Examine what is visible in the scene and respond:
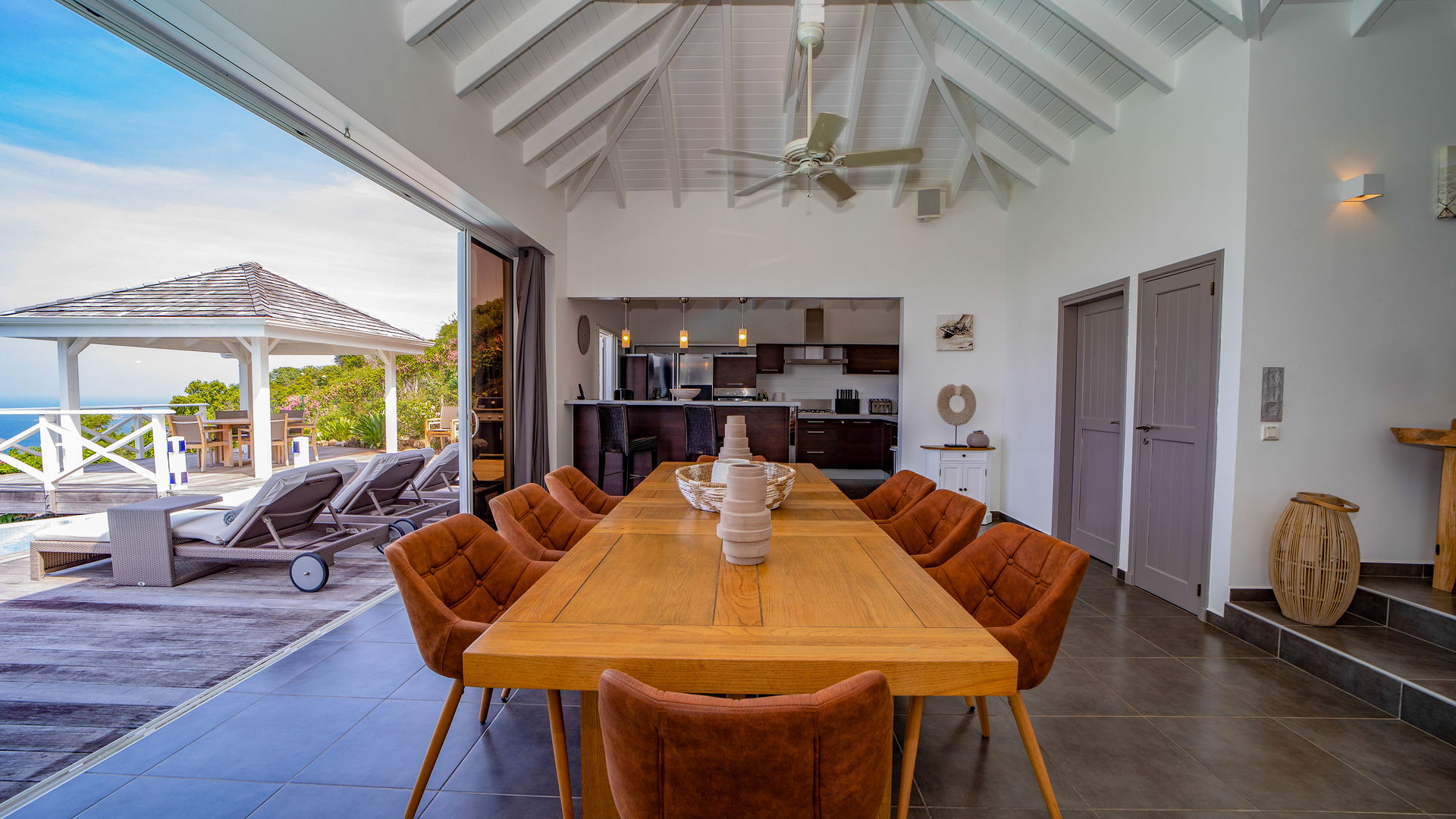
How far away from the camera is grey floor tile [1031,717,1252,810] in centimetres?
184

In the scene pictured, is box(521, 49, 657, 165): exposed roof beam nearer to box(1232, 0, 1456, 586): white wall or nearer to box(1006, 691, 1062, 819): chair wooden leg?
box(1232, 0, 1456, 586): white wall

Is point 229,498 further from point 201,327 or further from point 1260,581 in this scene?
point 1260,581

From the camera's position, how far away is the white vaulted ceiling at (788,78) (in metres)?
3.68

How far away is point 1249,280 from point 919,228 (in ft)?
10.9

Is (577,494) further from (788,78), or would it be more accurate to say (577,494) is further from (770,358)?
(770,358)

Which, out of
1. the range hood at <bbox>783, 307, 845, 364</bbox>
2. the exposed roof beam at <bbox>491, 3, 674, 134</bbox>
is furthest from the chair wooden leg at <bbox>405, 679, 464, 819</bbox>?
the range hood at <bbox>783, 307, 845, 364</bbox>

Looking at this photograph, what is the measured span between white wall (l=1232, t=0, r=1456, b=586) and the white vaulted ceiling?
20.0 inches

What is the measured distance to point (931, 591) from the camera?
59.0 inches

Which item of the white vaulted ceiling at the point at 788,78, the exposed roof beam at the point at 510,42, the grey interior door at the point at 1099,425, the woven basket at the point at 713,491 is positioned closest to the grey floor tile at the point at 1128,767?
the woven basket at the point at 713,491

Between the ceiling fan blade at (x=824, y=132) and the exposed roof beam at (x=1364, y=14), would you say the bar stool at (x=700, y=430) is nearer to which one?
the ceiling fan blade at (x=824, y=132)

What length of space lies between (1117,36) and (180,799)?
18.9 ft

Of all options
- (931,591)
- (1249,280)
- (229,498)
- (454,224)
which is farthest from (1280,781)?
(229,498)

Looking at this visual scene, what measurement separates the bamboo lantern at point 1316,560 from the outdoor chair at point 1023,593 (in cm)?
198

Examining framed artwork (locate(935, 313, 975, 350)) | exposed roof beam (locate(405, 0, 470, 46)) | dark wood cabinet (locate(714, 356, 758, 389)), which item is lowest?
dark wood cabinet (locate(714, 356, 758, 389))
